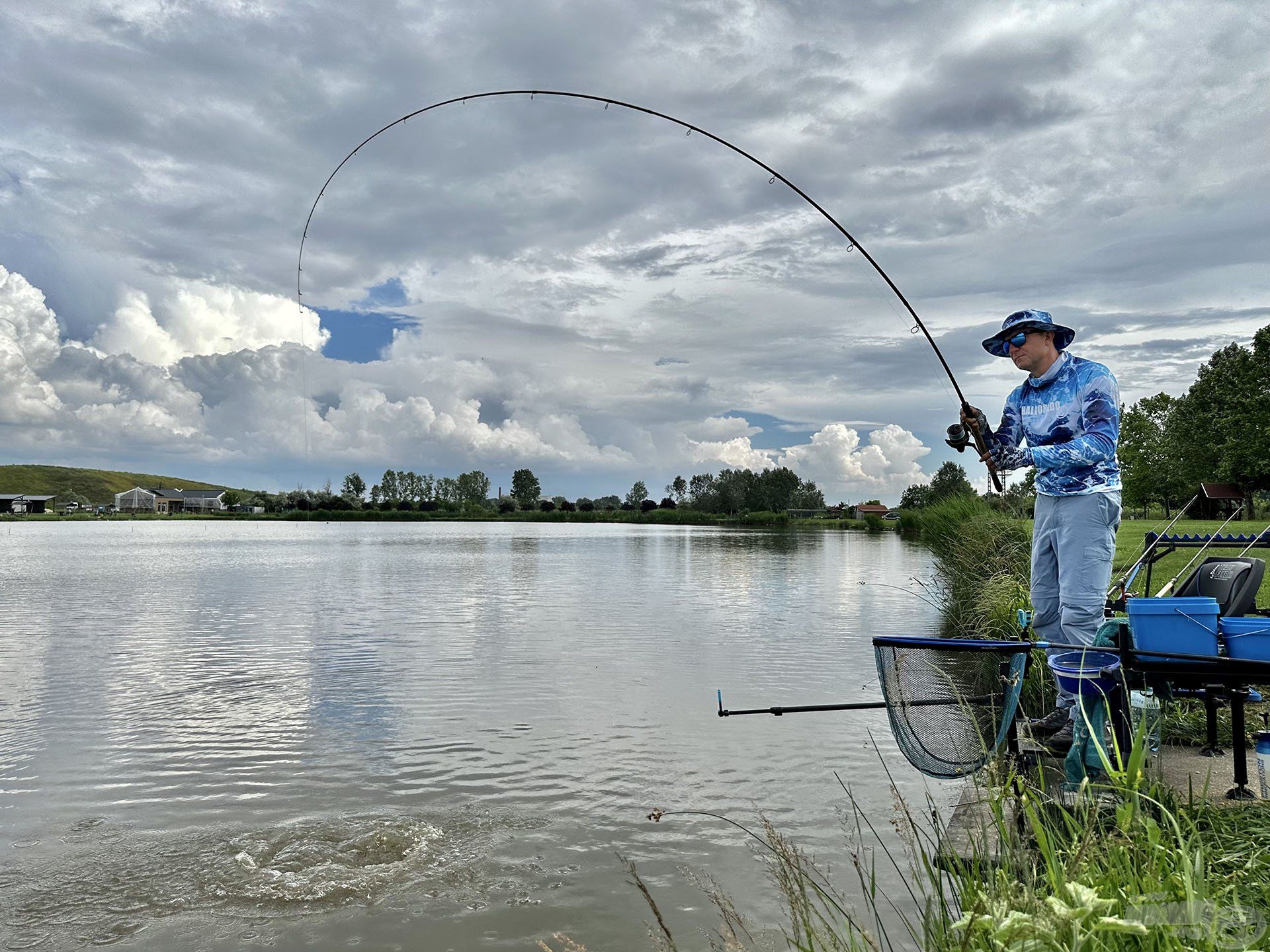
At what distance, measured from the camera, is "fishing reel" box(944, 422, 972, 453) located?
5566mm

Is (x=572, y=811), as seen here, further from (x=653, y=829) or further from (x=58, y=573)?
(x=58, y=573)

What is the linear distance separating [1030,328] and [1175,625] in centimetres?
185

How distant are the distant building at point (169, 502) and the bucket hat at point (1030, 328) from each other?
174195mm

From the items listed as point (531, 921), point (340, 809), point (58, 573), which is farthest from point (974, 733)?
point (58, 573)

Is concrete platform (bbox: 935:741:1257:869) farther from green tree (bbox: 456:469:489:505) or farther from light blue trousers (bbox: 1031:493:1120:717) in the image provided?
green tree (bbox: 456:469:489:505)

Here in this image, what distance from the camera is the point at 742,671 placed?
11.2 metres

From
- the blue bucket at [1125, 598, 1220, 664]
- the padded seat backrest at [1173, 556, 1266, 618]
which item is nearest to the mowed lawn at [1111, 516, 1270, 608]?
the padded seat backrest at [1173, 556, 1266, 618]

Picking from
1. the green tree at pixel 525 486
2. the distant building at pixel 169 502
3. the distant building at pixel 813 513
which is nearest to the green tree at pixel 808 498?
the distant building at pixel 813 513

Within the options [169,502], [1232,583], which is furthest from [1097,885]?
[169,502]

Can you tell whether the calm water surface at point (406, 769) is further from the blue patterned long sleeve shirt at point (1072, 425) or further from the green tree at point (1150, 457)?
the green tree at point (1150, 457)

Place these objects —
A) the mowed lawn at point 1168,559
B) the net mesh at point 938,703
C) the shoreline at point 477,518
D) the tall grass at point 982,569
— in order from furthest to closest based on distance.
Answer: the shoreline at point 477,518 → the mowed lawn at point 1168,559 → the tall grass at point 982,569 → the net mesh at point 938,703

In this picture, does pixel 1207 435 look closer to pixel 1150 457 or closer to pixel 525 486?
pixel 1150 457

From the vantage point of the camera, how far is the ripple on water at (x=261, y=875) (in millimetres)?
4348

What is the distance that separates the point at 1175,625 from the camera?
369 cm
